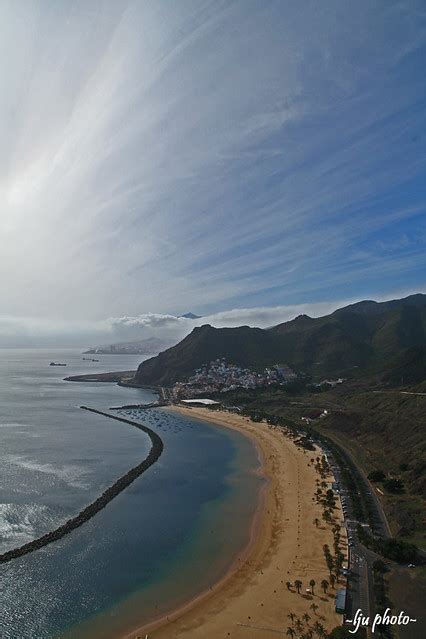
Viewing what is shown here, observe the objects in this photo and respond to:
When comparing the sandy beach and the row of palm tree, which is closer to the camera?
the row of palm tree

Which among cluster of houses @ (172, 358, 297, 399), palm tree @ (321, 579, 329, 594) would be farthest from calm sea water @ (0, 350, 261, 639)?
cluster of houses @ (172, 358, 297, 399)


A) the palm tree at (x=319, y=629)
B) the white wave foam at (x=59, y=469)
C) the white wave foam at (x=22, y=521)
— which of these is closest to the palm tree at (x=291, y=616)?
the palm tree at (x=319, y=629)

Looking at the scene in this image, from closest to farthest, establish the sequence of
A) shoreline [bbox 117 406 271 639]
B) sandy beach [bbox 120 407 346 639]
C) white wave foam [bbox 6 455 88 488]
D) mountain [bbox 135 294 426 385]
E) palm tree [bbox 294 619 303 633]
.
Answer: palm tree [bbox 294 619 303 633]
sandy beach [bbox 120 407 346 639]
shoreline [bbox 117 406 271 639]
white wave foam [bbox 6 455 88 488]
mountain [bbox 135 294 426 385]

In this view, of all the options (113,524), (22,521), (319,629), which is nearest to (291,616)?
(319,629)

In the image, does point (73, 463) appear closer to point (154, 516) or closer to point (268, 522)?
point (154, 516)

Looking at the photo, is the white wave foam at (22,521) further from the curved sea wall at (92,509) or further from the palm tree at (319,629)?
the palm tree at (319,629)

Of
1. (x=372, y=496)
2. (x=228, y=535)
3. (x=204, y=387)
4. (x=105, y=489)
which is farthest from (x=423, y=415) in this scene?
(x=204, y=387)

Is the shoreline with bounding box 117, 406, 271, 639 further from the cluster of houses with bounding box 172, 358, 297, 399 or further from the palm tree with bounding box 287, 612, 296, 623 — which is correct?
the cluster of houses with bounding box 172, 358, 297, 399
